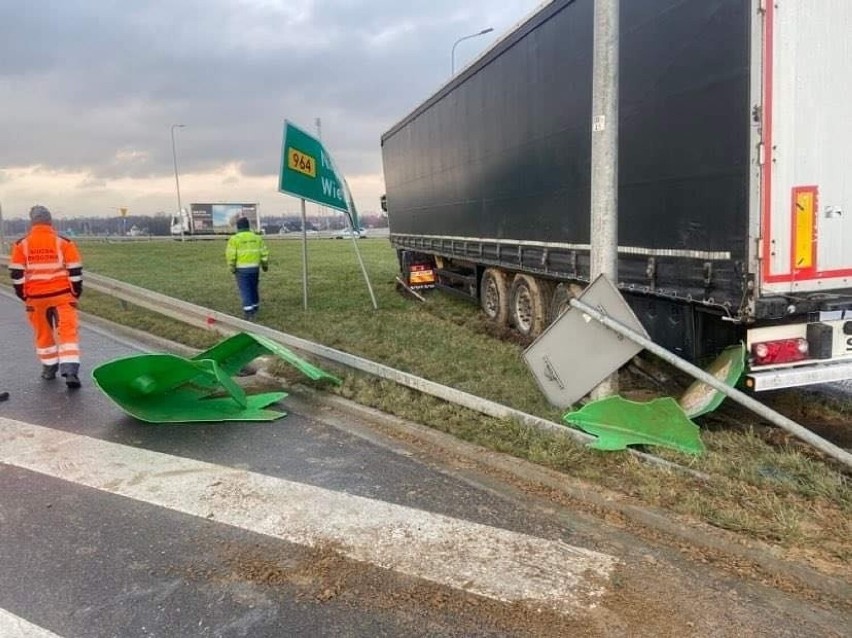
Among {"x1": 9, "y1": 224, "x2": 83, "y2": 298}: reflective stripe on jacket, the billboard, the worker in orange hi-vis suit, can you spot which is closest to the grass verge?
the worker in orange hi-vis suit

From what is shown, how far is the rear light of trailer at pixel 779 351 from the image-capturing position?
14.3ft

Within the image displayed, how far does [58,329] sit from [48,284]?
0.45 metres

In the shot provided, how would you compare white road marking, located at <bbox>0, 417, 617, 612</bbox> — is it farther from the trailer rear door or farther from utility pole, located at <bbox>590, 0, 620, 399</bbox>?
the trailer rear door

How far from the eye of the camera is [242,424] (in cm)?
521

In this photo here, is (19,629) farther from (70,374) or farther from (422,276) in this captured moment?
(422,276)

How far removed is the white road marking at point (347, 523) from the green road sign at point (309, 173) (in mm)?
6030

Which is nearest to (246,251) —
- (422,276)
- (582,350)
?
(422,276)

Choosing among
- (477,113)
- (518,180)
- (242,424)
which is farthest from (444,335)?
(242,424)

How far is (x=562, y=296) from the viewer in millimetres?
7391

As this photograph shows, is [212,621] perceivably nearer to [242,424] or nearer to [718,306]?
[242,424]

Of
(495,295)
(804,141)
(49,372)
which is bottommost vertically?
(49,372)

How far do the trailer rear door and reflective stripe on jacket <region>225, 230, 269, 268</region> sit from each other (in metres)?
7.91

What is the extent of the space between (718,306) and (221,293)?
10.8 meters

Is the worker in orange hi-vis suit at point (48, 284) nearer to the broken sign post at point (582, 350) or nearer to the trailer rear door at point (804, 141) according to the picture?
the broken sign post at point (582, 350)
